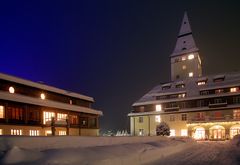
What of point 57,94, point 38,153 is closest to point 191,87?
point 57,94

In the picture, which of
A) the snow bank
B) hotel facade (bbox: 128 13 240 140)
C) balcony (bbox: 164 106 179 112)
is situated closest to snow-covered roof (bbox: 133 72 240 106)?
hotel facade (bbox: 128 13 240 140)

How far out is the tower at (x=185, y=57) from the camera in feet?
209

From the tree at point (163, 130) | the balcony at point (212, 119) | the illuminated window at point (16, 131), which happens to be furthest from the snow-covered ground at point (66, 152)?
the balcony at point (212, 119)

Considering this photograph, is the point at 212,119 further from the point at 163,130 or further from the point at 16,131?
the point at 16,131

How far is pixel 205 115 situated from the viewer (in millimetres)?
47750

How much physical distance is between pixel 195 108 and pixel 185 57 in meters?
20.3

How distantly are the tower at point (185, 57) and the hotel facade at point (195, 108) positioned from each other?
8730mm

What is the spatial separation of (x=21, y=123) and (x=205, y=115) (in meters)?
34.2

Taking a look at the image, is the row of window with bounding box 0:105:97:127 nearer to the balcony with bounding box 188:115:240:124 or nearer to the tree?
the tree

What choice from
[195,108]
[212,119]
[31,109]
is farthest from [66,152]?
[195,108]

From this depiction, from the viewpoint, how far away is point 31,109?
28.1m

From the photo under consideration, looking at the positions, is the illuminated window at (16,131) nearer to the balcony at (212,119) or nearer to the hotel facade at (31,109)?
the hotel facade at (31,109)

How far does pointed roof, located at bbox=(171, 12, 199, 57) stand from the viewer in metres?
66.0

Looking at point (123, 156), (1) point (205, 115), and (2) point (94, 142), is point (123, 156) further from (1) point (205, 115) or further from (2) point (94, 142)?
(1) point (205, 115)
